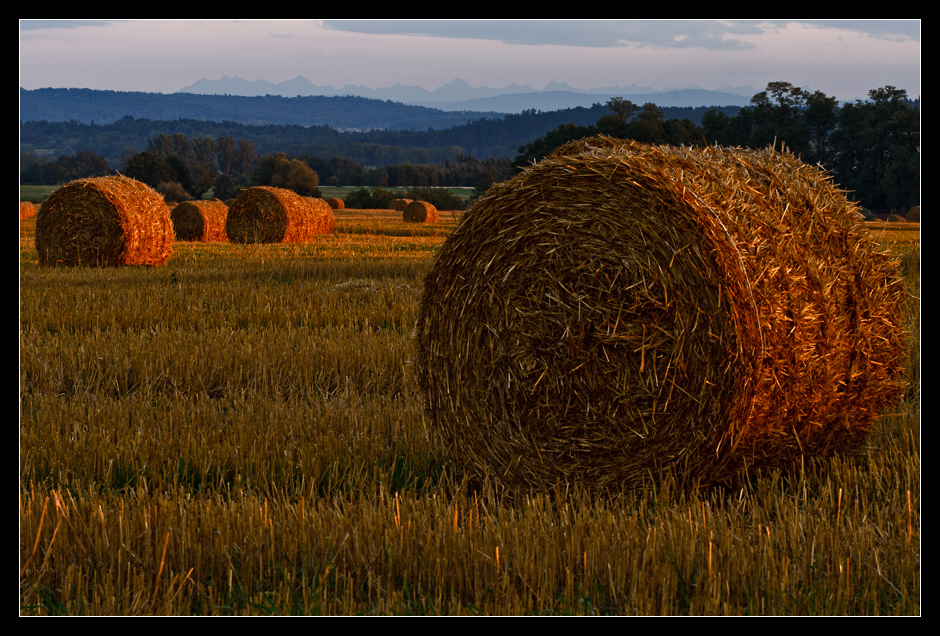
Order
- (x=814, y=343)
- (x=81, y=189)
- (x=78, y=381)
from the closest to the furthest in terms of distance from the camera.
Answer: (x=814, y=343) → (x=78, y=381) → (x=81, y=189)

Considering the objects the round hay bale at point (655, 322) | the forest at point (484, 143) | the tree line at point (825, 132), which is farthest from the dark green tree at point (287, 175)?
the round hay bale at point (655, 322)

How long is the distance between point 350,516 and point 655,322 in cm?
190

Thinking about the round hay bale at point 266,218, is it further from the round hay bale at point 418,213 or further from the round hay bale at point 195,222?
the round hay bale at point 418,213

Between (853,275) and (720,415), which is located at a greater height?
(853,275)

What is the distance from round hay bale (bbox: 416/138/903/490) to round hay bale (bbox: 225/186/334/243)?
20.7m

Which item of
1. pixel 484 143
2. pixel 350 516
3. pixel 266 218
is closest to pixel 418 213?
pixel 266 218

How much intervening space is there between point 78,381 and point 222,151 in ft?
458

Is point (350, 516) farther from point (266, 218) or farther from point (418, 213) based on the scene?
point (418, 213)

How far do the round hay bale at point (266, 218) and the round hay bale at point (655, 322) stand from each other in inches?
813

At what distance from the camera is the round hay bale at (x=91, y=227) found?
16469 millimetres

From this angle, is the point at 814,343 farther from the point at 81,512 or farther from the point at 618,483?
the point at 81,512

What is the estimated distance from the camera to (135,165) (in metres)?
72.1

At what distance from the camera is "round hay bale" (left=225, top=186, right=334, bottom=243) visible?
989 inches

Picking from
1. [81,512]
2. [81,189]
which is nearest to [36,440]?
[81,512]
